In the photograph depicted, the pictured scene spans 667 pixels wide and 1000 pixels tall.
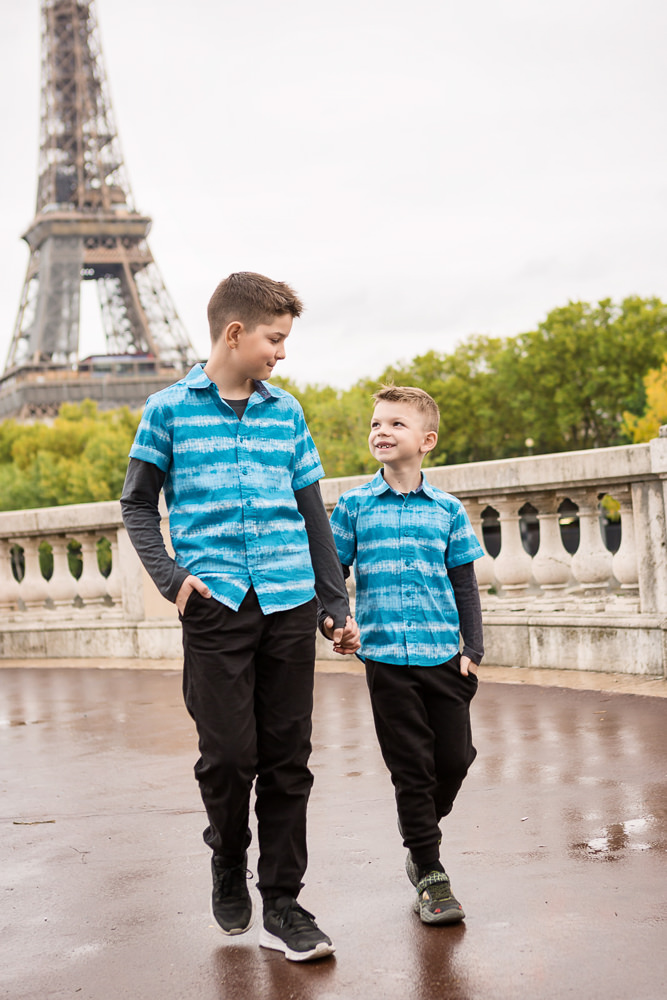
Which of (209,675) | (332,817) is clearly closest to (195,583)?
(209,675)

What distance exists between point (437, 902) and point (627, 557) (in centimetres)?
417

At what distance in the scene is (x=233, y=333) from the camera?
333 cm

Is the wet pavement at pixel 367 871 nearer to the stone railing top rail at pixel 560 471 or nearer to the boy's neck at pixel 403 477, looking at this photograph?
the boy's neck at pixel 403 477

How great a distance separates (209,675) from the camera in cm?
322

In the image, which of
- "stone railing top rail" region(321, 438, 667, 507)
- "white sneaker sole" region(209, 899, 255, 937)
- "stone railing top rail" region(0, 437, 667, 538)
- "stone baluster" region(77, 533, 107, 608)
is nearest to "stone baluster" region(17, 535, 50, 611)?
"stone baluster" region(77, 533, 107, 608)

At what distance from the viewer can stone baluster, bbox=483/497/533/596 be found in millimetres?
7809

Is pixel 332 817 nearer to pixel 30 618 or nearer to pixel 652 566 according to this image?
pixel 652 566

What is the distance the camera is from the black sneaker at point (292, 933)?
311cm

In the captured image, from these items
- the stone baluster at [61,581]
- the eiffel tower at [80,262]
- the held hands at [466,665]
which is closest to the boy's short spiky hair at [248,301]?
the held hands at [466,665]

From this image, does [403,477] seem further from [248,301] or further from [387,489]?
[248,301]

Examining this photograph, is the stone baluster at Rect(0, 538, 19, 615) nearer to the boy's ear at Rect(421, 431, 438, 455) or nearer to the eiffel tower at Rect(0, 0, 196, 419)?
the boy's ear at Rect(421, 431, 438, 455)

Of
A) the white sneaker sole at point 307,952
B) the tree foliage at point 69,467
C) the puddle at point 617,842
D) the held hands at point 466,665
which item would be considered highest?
the tree foliage at point 69,467

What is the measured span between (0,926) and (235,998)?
952 millimetres

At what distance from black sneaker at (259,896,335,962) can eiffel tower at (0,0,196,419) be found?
71469mm
